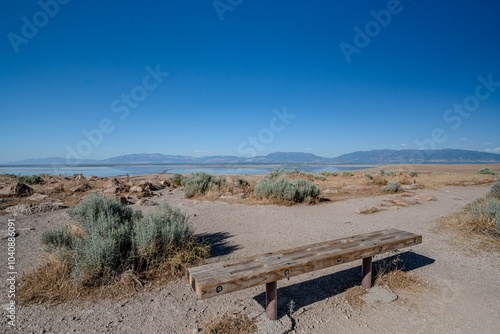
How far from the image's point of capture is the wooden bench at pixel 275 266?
2535 millimetres

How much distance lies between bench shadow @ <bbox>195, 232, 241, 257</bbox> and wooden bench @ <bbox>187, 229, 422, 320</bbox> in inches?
84.7

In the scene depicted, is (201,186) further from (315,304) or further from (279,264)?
(279,264)

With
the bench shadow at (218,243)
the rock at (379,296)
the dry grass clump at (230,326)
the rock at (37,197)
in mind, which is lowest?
the bench shadow at (218,243)

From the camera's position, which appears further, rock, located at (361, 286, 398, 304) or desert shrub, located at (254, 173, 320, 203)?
desert shrub, located at (254, 173, 320, 203)

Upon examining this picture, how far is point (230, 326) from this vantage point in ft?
9.08

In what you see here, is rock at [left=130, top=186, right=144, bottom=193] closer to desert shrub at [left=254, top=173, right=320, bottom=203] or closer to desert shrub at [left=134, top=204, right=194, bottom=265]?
desert shrub at [left=254, top=173, right=320, bottom=203]

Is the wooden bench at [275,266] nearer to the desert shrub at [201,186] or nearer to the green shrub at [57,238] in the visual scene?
the green shrub at [57,238]

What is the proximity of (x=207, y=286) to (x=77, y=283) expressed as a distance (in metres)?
2.13

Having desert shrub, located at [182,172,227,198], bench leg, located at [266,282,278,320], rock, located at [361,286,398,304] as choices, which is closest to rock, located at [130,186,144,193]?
desert shrub, located at [182,172,227,198]

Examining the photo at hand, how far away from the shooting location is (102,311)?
307 centimetres

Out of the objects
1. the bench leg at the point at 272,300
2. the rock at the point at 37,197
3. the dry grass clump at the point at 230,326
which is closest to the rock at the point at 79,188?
the rock at the point at 37,197

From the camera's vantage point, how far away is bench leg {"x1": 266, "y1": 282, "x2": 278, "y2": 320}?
284cm

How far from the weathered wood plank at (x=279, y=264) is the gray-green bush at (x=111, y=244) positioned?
5.10 feet

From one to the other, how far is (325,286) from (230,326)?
161 cm
